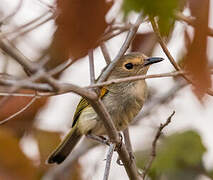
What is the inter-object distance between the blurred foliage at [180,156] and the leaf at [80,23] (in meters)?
3.66

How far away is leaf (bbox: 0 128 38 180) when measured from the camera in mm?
3969

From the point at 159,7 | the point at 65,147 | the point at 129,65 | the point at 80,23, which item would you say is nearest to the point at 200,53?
the point at 159,7

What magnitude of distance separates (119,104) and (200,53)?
327cm

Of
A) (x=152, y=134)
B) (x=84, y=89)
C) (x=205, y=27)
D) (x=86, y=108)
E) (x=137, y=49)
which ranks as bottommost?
(x=152, y=134)

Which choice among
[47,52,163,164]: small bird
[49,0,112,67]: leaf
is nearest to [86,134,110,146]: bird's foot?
[47,52,163,164]: small bird

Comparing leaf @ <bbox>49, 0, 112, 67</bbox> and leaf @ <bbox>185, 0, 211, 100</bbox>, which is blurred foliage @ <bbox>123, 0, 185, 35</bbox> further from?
leaf @ <bbox>49, 0, 112, 67</bbox>

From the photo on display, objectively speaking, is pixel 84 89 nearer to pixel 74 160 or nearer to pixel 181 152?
pixel 181 152

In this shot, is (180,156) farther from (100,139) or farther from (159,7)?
(159,7)

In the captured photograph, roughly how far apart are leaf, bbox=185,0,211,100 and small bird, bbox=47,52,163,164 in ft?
9.60

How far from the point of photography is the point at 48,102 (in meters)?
6.43

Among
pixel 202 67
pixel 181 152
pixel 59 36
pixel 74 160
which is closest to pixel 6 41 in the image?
pixel 59 36

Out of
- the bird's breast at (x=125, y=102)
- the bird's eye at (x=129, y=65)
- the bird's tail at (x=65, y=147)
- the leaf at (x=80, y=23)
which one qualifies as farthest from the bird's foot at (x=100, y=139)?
the leaf at (x=80, y=23)

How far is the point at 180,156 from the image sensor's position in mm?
6137

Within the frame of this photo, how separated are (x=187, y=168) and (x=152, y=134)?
3.02 feet
